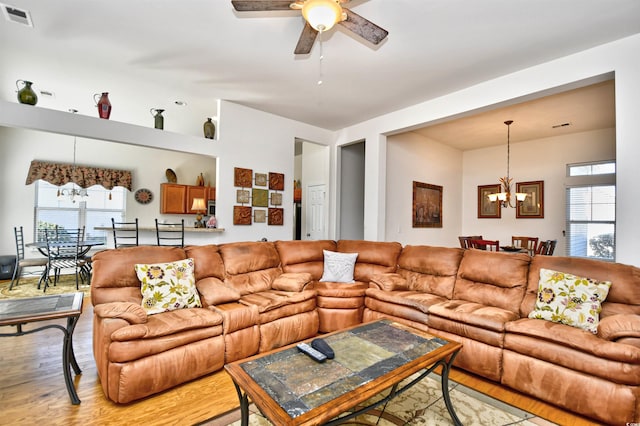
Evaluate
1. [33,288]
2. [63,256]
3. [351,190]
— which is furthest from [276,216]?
[33,288]

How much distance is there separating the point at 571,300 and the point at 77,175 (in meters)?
8.36

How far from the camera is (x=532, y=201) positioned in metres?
6.19

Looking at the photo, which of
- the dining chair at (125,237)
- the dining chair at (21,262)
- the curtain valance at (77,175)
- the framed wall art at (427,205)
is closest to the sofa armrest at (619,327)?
the framed wall art at (427,205)

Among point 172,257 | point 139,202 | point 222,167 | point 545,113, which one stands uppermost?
point 545,113

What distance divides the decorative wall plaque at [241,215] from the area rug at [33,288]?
284 centimetres

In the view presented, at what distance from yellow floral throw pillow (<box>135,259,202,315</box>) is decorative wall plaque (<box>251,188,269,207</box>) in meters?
2.20

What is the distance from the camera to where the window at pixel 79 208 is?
20.6 ft

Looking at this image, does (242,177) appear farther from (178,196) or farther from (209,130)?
(178,196)

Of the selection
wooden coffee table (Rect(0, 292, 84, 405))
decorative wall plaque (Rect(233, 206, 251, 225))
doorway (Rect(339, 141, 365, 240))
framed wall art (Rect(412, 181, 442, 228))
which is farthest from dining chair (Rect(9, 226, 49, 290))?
framed wall art (Rect(412, 181, 442, 228))

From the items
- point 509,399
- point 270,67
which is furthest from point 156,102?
point 509,399

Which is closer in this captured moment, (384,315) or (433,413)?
(433,413)

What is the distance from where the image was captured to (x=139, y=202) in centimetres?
721

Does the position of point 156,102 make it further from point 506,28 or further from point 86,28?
point 506,28

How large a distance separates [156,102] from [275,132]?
194cm
